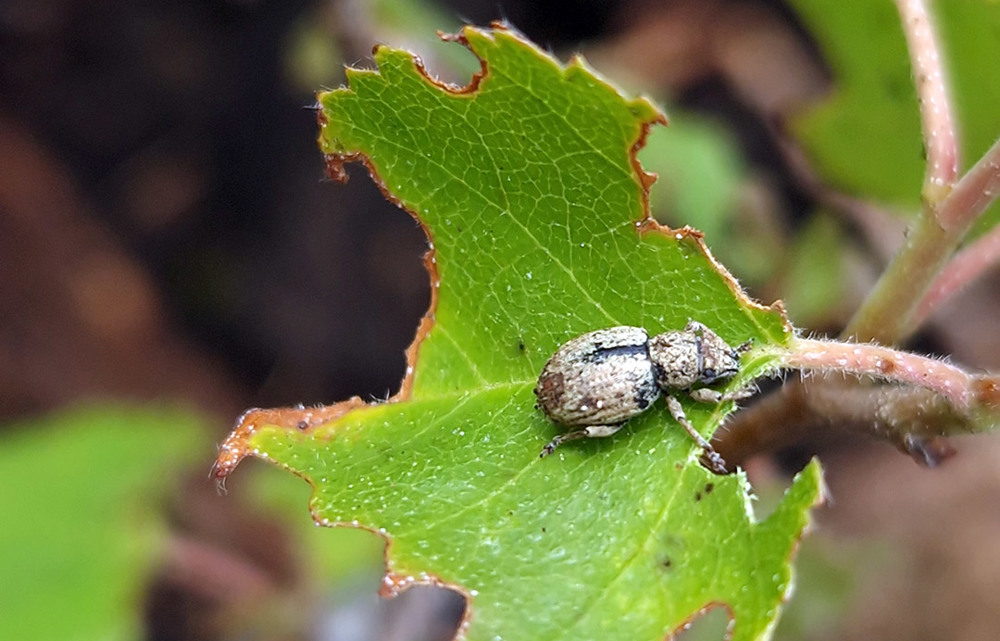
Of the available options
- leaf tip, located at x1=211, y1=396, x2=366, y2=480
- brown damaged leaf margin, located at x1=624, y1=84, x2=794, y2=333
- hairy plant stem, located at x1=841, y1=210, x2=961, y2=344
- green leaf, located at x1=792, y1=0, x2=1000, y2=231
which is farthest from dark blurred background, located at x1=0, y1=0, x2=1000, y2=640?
brown damaged leaf margin, located at x1=624, y1=84, x2=794, y2=333

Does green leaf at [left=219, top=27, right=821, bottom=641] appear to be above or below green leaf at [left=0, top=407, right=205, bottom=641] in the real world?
below

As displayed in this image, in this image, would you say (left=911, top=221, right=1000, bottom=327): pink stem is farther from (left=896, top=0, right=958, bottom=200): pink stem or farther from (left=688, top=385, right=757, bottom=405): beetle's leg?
(left=688, top=385, right=757, bottom=405): beetle's leg

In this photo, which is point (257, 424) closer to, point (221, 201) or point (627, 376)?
point (627, 376)

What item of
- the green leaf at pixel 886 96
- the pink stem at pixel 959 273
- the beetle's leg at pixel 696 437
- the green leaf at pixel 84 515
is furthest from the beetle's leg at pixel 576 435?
the green leaf at pixel 84 515

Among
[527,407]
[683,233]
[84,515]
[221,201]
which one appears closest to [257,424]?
[527,407]

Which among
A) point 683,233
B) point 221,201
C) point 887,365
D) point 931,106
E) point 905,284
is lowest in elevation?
point 887,365

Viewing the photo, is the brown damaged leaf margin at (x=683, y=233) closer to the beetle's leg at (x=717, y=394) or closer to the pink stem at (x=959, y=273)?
the beetle's leg at (x=717, y=394)
